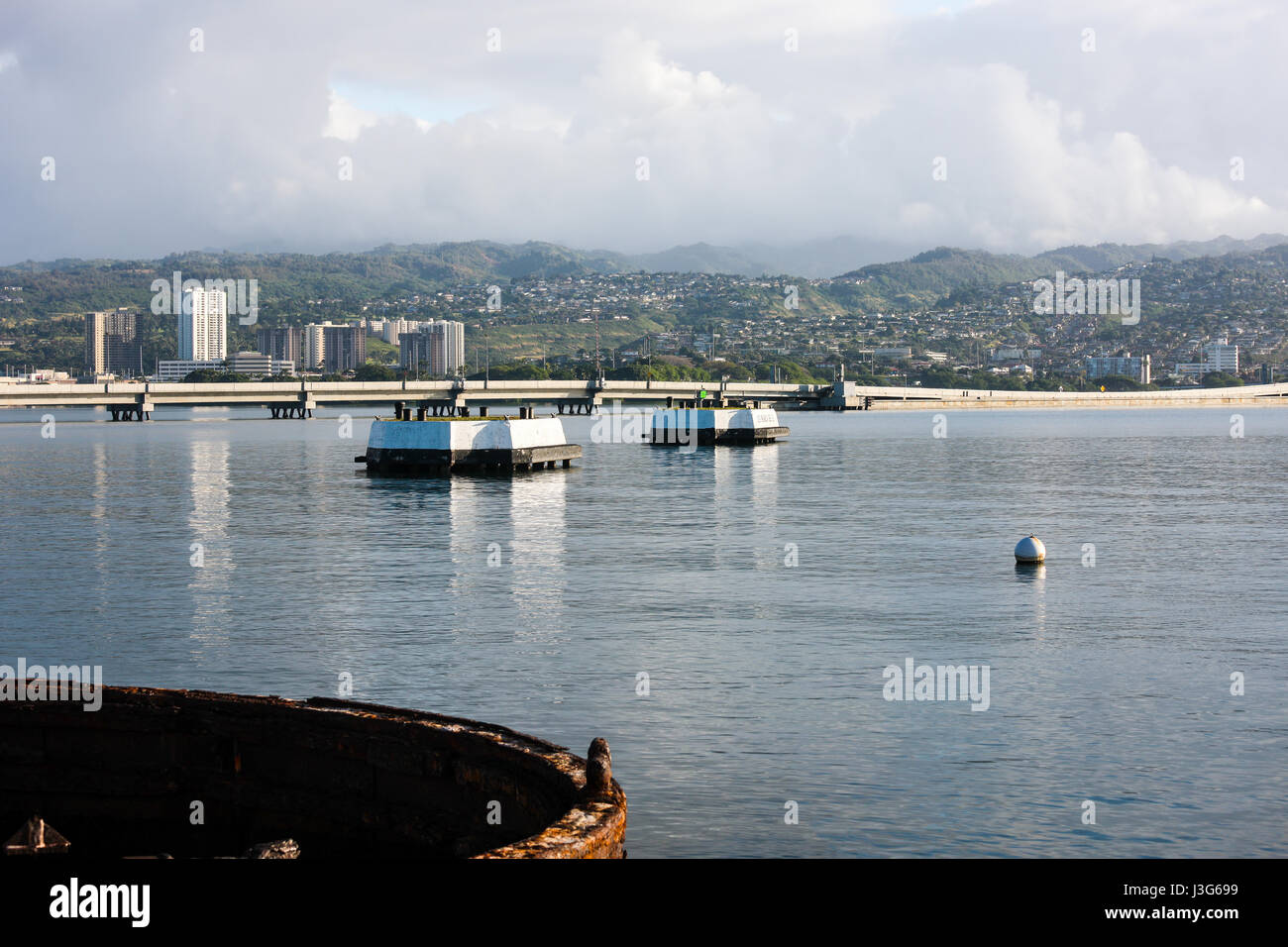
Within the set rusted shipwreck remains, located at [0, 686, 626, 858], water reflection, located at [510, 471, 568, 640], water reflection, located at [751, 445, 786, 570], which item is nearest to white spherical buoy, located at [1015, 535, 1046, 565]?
water reflection, located at [751, 445, 786, 570]

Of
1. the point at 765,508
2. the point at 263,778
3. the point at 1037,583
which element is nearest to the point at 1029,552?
the point at 1037,583

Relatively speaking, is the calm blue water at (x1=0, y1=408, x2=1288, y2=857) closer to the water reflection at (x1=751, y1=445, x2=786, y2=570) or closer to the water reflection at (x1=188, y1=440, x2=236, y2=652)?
the water reflection at (x1=188, y1=440, x2=236, y2=652)

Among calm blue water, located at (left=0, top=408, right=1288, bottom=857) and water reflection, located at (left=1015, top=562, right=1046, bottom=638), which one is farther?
water reflection, located at (left=1015, top=562, right=1046, bottom=638)

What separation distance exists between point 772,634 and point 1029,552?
1415 centimetres

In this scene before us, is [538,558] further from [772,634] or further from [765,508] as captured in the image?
[765,508]

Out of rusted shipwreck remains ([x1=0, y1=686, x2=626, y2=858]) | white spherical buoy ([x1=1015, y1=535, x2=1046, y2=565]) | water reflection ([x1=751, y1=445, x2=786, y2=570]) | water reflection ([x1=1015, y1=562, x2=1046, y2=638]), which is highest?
rusted shipwreck remains ([x1=0, y1=686, x2=626, y2=858])

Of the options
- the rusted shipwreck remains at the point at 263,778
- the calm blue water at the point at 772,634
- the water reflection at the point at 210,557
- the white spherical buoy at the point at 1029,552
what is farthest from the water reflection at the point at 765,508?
the rusted shipwreck remains at the point at 263,778

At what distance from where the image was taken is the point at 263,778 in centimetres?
1439

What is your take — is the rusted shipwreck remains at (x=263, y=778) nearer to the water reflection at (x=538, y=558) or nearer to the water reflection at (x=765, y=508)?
the water reflection at (x=538, y=558)

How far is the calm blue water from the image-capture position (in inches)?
651

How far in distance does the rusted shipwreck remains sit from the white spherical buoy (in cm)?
2872

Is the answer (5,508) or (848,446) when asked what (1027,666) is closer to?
(5,508)

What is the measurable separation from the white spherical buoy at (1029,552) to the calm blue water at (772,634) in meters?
0.70
